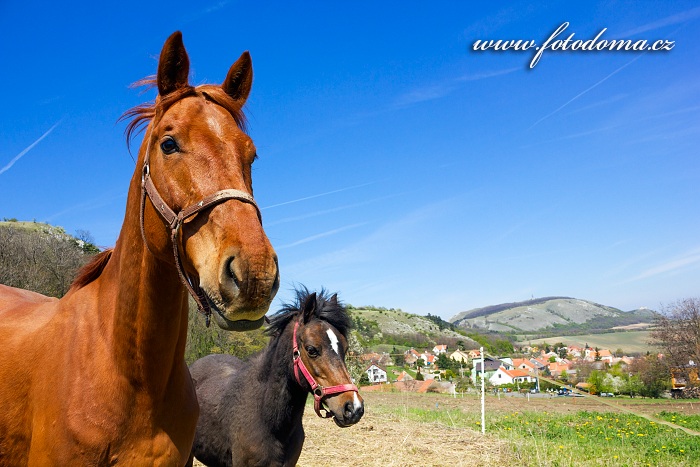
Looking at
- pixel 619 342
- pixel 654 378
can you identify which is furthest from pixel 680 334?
pixel 619 342

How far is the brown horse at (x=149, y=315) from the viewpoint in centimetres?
183

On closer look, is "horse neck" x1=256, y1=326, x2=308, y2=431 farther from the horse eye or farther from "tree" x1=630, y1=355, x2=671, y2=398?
"tree" x1=630, y1=355, x2=671, y2=398

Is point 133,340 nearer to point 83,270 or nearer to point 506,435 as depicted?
point 83,270

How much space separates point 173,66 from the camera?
2.16 meters

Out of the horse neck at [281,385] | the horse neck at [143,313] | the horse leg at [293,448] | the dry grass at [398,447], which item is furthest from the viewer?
the dry grass at [398,447]

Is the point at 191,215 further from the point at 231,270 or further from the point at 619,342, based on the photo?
the point at 619,342

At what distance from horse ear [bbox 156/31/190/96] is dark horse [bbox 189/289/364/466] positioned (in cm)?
354

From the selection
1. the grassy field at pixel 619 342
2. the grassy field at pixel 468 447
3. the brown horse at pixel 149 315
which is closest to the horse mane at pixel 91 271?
the brown horse at pixel 149 315

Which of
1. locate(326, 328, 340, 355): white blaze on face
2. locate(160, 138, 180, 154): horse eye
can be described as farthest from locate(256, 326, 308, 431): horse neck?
locate(160, 138, 180, 154): horse eye

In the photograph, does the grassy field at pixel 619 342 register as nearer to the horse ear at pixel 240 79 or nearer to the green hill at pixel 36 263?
the green hill at pixel 36 263

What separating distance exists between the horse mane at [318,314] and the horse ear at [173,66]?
3.68 meters

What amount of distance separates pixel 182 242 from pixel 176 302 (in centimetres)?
48

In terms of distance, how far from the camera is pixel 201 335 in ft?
74.4

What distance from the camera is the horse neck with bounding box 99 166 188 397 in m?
2.11
